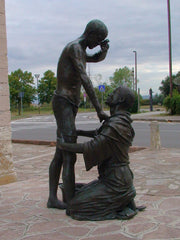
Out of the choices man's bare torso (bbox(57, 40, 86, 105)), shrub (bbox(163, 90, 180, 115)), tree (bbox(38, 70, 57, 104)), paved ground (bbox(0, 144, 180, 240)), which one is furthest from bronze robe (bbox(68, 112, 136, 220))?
tree (bbox(38, 70, 57, 104))

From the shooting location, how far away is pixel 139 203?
4.15 metres

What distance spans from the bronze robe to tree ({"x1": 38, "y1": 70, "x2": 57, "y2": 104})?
141ft

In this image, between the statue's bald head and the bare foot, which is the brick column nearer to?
the bare foot

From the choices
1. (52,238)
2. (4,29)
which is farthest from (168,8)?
(52,238)

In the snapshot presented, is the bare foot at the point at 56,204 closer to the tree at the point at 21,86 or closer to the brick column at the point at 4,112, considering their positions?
the brick column at the point at 4,112

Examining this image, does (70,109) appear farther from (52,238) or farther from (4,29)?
(4,29)

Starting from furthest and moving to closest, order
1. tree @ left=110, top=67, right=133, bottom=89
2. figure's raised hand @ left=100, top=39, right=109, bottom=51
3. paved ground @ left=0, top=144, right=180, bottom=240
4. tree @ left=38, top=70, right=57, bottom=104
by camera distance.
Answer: tree @ left=110, top=67, right=133, bottom=89
tree @ left=38, top=70, right=57, bottom=104
figure's raised hand @ left=100, top=39, right=109, bottom=51
paved ground @ left=0, top=144, right=180, bottom=240

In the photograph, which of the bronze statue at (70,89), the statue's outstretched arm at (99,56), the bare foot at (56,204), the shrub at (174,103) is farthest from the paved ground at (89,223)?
the shrub at (174,103)

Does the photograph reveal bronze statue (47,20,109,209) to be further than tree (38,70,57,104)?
No

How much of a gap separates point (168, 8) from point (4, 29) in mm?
20184

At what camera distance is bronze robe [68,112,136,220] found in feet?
11.5

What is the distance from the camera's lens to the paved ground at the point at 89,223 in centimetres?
312

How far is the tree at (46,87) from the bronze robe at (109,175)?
Answer: 42909mm

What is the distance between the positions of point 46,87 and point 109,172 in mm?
43491
